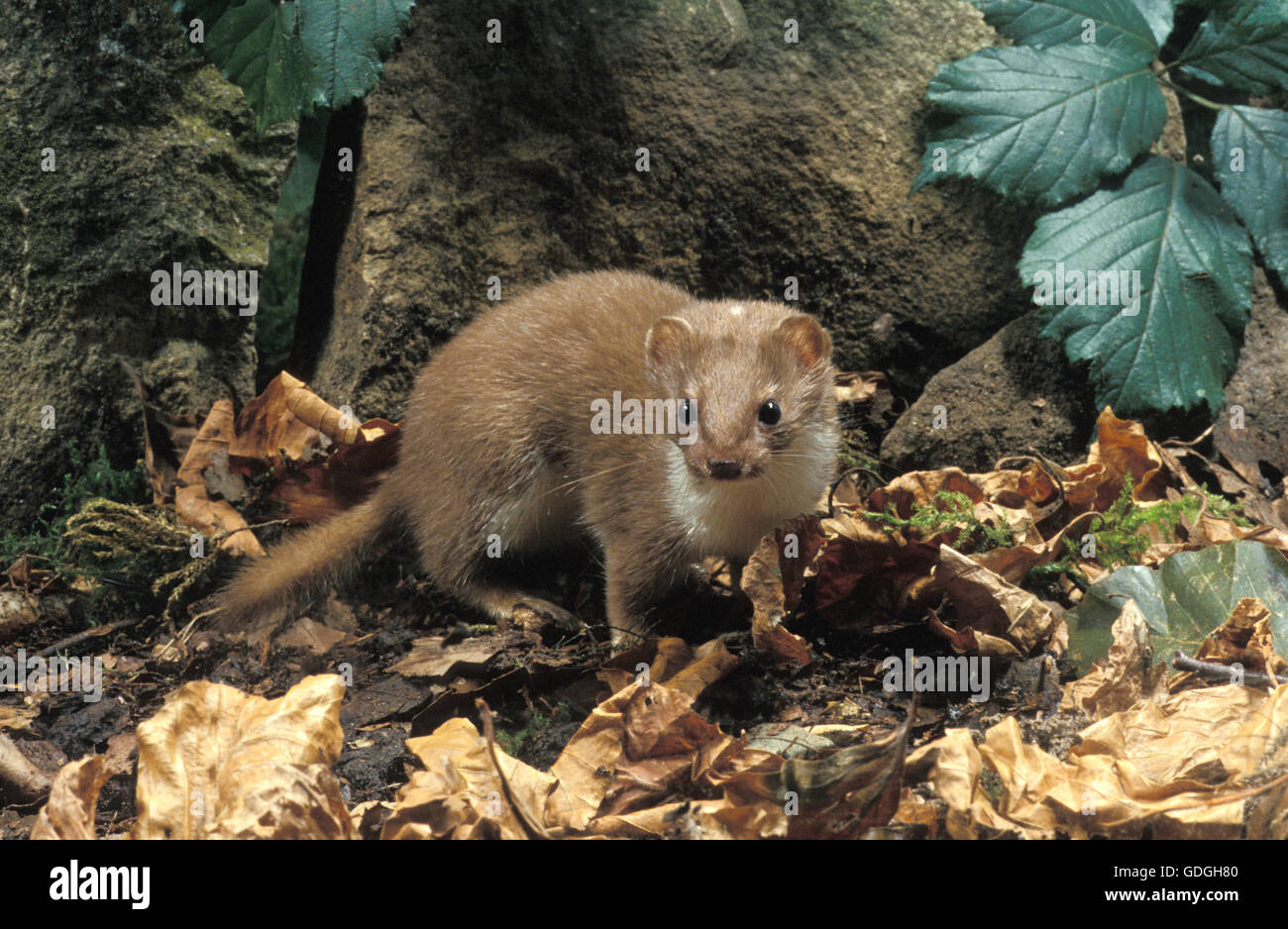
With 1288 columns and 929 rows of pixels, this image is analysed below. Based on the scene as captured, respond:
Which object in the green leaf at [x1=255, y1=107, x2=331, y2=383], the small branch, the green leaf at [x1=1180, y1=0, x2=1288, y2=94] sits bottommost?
the small branch

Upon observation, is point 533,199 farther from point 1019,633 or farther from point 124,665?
point 1019,633

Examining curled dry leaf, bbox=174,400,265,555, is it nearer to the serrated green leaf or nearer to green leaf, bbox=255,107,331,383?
green leaf, bbox=255,107,331,383

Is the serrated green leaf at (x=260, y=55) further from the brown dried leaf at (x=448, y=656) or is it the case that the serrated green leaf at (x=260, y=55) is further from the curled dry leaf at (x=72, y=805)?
the curled dry leaf at (x=72, y=805)

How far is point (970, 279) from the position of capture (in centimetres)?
412

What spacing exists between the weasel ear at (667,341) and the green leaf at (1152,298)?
132 cm

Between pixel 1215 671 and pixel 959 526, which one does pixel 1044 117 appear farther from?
pixel 1215 671

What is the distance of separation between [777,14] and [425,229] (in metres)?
1.64

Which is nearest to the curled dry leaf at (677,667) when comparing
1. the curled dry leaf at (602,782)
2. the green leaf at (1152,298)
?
the curled dry leaf at (602,782)

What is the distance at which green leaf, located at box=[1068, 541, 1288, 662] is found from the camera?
278 centimetres

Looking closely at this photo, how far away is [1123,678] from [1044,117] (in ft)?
6.95

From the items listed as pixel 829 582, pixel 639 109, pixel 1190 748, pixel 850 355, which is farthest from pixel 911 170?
pixel 1190 748

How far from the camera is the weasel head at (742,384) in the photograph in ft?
9.86

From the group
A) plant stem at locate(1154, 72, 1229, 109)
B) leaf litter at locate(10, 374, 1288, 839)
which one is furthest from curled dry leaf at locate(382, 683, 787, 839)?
plant stem at locate(1154, 72, 1229, 109)

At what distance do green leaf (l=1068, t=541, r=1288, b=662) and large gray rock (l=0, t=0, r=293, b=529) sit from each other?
320 centimetres
